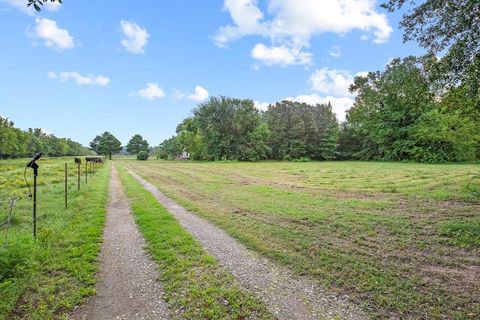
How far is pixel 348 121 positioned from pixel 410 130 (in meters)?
15.4

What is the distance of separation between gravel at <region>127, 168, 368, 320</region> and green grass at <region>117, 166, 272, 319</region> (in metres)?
0.19

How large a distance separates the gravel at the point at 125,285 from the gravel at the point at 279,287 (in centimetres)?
130

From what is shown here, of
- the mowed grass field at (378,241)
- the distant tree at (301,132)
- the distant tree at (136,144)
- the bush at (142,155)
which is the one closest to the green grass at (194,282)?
the mowed grass field at (378,241)

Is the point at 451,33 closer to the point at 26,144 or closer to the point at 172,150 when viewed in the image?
the point at 172,150

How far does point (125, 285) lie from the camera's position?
15.0 feet

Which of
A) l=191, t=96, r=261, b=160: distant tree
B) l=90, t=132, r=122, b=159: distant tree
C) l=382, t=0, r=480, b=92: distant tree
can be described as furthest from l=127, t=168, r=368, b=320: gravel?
l=90, t=132, r=122, b=159: distant tree

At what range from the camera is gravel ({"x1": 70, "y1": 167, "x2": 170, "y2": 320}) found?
3.80 m

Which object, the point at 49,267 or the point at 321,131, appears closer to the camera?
the point at 49,267

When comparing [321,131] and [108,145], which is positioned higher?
[321,131]

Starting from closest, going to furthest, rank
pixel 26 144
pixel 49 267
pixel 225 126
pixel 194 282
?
pixel 194 282
pixel 49 267
pixel 225 126
pixel 26 144

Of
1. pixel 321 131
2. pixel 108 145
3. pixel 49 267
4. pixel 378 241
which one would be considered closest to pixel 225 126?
pixel 321 131

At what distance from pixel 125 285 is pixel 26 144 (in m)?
80.9

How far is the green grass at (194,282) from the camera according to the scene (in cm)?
378

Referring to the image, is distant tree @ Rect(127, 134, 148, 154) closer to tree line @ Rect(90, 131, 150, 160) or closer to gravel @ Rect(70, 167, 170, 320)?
tree line @ Rect(90, 131, 150, 160)
